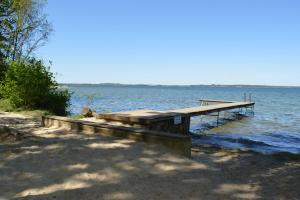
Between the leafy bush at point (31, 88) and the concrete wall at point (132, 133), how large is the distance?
7.14 metres

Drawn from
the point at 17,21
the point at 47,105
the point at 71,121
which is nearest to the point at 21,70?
the point at 47,105

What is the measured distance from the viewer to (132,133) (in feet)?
30.7

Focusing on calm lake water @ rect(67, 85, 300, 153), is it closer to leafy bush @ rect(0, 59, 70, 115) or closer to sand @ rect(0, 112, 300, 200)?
leafy bush @ rect(0, 59, 70, 115)

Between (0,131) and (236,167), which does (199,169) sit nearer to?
(236,167)

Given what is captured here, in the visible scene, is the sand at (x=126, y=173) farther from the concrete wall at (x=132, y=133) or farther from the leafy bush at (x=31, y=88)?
the leafy bush at (x=31, y=88)

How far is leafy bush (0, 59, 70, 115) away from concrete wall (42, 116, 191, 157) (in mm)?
7142

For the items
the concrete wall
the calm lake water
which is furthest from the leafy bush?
the concrete wall

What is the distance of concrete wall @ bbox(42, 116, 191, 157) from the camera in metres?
8.27

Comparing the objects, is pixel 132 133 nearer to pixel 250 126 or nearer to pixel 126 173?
pixel 126 173

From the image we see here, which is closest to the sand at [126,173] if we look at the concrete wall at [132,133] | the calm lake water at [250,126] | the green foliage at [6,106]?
the concrete wall at [132,133]

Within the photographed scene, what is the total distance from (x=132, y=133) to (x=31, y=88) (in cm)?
1160

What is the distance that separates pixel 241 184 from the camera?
21.1 ft

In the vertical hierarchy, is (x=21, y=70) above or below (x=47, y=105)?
above

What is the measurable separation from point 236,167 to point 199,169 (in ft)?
4.43
